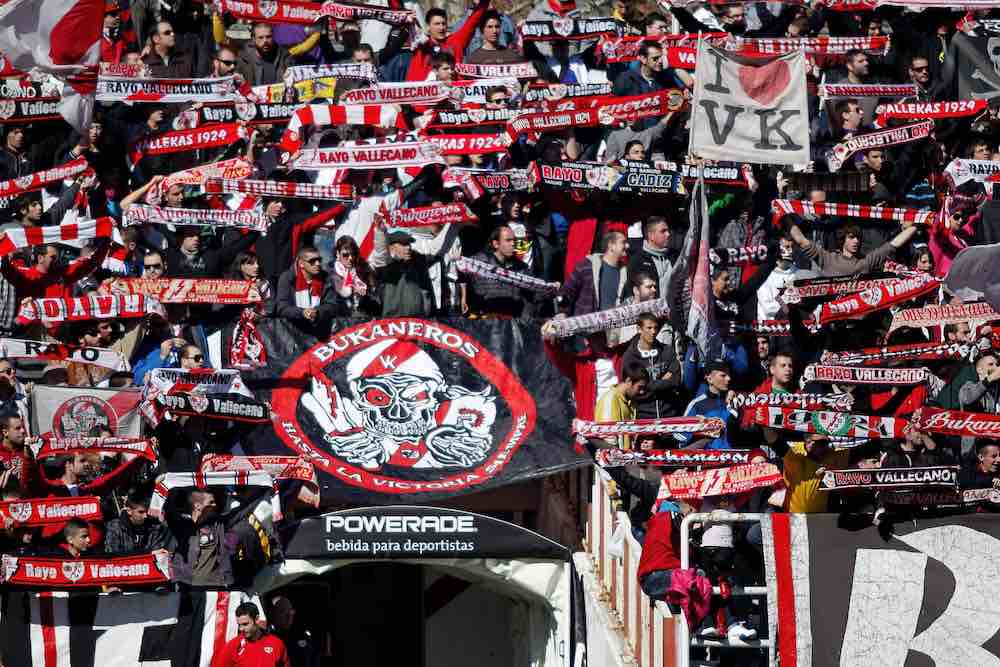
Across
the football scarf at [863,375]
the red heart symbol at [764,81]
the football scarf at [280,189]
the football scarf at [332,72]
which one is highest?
the football scarf at [332,72]

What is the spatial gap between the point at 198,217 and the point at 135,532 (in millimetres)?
3500

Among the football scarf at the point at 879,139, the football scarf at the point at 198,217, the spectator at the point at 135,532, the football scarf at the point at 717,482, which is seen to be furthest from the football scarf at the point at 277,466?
the football scarf at the point at 879,139

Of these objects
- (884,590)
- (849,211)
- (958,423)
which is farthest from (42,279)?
(958,423)

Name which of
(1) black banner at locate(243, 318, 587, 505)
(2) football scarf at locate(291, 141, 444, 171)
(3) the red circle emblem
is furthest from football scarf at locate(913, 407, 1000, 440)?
(2) football scarf at locate(291, 141, 444, 171)

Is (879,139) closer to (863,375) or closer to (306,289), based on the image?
(863,375)

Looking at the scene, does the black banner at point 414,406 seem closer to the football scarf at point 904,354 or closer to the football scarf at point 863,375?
the football scarf at point 863,375

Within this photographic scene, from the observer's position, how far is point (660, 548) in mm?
14000

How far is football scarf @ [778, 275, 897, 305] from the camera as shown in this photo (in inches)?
674

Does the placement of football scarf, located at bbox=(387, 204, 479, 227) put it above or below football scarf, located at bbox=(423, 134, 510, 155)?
below

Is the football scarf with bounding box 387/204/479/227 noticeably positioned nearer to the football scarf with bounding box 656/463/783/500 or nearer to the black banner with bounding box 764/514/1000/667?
the football scarf with bounding box 656/463/783/500

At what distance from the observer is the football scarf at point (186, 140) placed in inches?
734

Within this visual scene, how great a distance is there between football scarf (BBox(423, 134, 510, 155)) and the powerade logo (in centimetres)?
409

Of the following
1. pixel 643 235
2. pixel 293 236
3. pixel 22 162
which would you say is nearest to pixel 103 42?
pixel 22 162

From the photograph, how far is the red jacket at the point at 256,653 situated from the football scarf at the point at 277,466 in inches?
54.7
